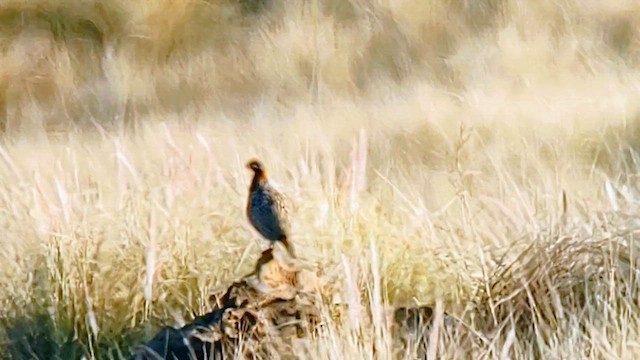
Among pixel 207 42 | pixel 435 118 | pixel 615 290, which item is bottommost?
pixel 615 290

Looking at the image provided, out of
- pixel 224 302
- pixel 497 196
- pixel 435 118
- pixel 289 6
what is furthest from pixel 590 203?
pixel 289 6

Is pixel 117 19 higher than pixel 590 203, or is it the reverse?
pixel 117 19

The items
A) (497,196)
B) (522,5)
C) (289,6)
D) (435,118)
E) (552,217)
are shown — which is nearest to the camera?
(552,217)

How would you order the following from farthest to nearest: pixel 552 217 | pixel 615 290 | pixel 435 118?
pixel 435 118
pixel 552 217
pixel 615 290

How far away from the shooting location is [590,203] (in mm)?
4281

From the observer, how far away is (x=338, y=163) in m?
7.07

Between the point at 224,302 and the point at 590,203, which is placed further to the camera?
the point at 590,203

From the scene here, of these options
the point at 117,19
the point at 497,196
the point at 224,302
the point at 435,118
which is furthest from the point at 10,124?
the point at 224,302

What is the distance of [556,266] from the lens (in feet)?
11.8

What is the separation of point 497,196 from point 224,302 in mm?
1413

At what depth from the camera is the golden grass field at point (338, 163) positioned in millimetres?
3594

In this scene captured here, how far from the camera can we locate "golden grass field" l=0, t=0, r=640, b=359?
3594 mm

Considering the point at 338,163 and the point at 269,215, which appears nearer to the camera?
the point at 269,215

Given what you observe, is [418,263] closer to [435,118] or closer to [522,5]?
[435,118]
